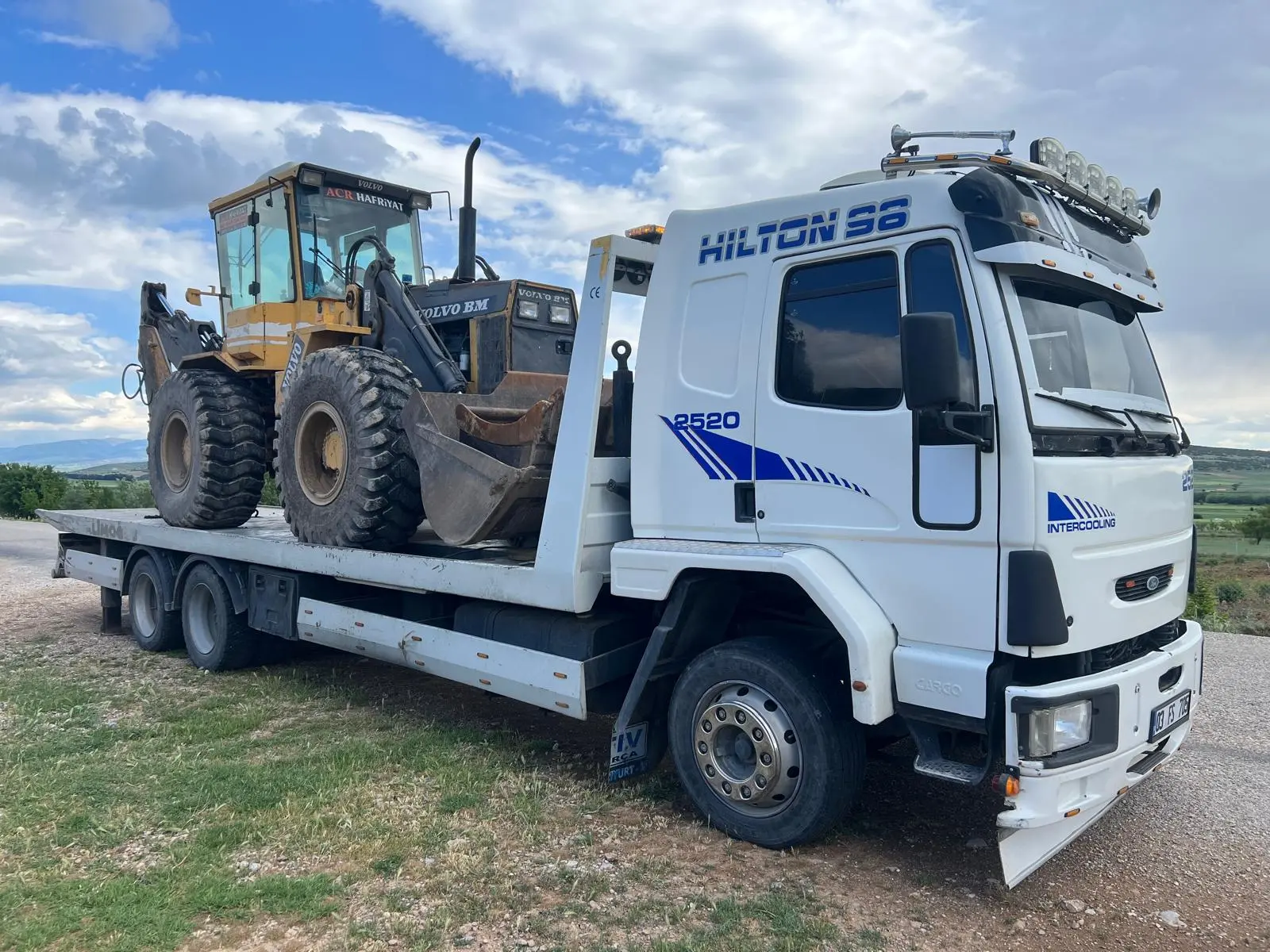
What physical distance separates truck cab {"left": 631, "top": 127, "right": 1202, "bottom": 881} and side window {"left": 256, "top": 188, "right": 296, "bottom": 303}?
4.74 m

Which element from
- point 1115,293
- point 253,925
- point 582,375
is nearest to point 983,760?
point 1115,293

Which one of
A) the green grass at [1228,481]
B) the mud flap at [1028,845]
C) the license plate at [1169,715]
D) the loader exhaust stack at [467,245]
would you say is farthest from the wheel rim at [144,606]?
the green grass at [1228,481]

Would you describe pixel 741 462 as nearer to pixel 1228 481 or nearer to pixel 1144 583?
pixel 1144 583

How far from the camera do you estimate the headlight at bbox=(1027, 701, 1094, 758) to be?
11.6ft

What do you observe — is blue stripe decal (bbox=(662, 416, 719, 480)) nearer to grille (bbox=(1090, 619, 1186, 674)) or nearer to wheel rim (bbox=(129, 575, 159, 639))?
grille (bbox=(1090, 619, 1186, 674))

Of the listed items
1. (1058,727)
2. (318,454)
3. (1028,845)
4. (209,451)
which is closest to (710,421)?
(1058,727)

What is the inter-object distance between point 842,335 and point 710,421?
2.44ft

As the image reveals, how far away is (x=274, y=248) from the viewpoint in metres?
8.33

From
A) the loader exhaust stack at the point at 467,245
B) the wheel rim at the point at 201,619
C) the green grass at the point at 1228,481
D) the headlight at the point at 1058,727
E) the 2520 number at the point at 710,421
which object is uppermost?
the loader exhaust stack at the point at 467,245

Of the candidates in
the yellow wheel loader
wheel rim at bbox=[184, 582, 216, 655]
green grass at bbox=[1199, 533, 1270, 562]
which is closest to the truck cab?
the yellow wheel loader

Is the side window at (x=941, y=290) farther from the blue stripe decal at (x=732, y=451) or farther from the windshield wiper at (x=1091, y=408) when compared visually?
the blue stripe decal at (x=732, y=451)

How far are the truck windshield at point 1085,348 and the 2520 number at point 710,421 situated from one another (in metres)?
1.28

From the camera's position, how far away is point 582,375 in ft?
16.1

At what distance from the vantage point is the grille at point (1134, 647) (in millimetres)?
3898
